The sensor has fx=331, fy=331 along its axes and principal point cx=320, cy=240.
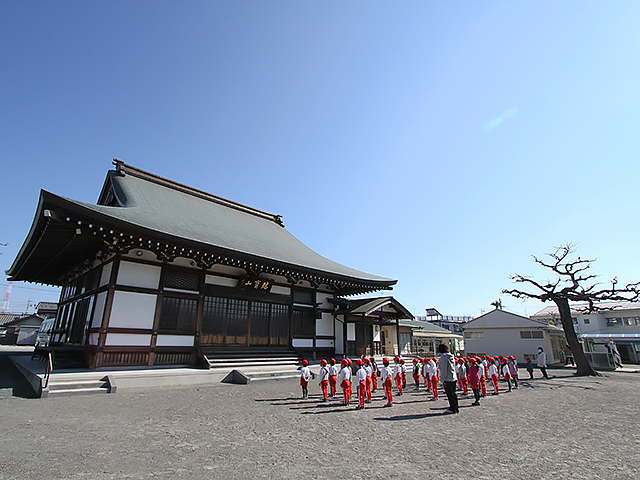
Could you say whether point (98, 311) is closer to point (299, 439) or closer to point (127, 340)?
point (127, 340)

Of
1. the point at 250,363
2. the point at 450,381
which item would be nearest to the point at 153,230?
the point at 250,363

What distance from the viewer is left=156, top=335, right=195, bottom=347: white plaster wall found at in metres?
10.5

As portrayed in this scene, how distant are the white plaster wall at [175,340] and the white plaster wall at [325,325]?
Result: 5.67 metres

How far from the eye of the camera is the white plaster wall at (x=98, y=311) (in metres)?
10.1

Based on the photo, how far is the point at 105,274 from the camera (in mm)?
10695

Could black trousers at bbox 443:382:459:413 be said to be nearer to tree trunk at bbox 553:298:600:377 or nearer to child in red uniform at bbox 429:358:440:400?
child in red uniform at bbox 429:358:440:400

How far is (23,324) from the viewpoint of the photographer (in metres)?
39.8

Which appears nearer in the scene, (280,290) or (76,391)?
(76,391)

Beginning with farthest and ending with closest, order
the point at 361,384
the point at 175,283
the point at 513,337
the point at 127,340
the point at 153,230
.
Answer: the point at 513,337, the point at 175,283, the point at 127,340, the point at 153,230, the point at 361,384

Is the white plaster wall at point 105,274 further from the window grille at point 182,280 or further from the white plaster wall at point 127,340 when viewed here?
the white plaster wall at point 127,340

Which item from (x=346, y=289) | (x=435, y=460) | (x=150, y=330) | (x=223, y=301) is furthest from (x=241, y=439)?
(x=346, y=289)

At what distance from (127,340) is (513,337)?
27189 mm


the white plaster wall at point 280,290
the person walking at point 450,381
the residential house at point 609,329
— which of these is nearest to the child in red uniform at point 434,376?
the person walking at point 450,381

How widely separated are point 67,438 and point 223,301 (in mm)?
7941
